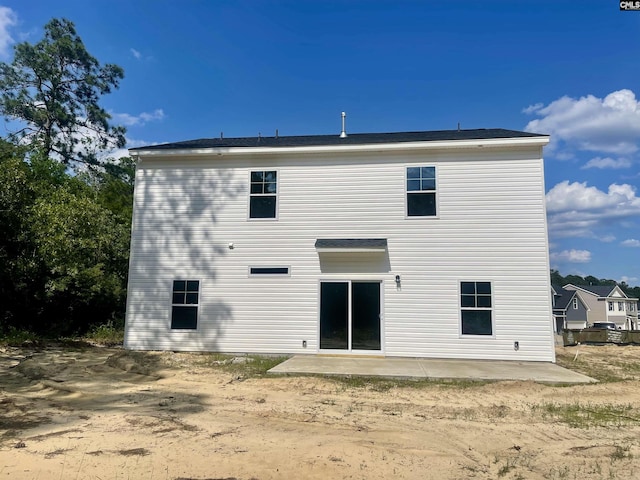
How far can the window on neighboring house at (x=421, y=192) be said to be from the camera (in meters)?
11.8

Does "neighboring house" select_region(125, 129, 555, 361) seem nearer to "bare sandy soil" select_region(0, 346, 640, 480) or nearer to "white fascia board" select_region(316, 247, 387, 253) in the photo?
Answer: "white fascia board" select_region(316, 247, 387, 253)

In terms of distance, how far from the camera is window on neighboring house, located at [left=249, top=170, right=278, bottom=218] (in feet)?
40.5

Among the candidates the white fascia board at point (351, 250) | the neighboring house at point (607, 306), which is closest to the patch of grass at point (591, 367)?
the white fascia board at point (351, 250)

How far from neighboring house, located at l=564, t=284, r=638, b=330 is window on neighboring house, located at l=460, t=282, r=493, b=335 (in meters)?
52.5

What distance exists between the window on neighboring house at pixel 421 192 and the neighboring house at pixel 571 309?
162 ft

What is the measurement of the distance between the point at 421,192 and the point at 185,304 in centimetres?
751

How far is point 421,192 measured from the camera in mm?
11805

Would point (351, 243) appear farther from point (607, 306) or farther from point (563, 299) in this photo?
point (607, 306)

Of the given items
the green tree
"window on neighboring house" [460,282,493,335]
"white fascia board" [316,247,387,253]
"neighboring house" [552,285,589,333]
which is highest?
the green tree

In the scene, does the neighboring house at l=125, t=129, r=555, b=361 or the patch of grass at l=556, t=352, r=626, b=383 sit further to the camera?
the neighboring house at l=125, t=129, r=555, b=361

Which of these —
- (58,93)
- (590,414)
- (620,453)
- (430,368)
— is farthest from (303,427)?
(58,93)

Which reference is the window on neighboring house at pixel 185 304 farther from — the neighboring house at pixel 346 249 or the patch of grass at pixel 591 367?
the patch of grass at pixel 591 367

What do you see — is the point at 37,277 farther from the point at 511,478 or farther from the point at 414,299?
the point at 511,478

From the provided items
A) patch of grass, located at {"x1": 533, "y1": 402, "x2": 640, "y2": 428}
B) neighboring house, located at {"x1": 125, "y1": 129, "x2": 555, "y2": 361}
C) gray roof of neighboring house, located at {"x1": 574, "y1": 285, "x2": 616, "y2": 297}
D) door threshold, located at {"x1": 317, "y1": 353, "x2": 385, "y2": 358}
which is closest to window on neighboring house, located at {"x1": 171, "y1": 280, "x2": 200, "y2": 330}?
neighboring house, located at {"x1": 125, "y1": 129, "x2": 555, "y2": 361}
